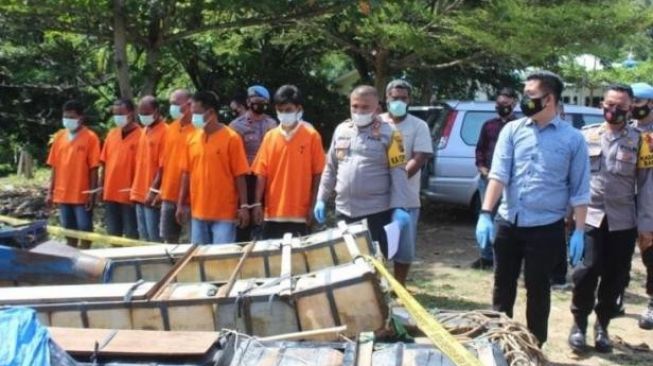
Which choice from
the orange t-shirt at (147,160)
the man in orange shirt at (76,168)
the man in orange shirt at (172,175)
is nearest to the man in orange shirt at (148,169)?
the orange t-shirt at (147,160)

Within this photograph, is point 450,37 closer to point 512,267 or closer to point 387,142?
point 387,142

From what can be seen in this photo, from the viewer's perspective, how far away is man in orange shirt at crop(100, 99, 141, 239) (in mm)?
7262

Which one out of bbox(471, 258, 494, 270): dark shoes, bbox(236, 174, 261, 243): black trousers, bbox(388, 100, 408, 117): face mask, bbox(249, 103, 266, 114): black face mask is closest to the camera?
bbox(388, 100, 408, 117): face mask

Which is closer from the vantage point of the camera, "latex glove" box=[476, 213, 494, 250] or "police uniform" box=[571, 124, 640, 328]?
"latex glove" box=[476, 213, 494, 250]

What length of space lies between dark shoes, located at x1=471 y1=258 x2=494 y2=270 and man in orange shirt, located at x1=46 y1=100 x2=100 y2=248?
12.5 feet

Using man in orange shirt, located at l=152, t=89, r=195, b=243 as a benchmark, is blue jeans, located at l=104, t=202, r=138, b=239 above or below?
below

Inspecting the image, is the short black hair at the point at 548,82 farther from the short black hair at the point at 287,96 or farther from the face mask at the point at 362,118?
the short black hair at the point at 287,96

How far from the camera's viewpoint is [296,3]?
8.53 meters

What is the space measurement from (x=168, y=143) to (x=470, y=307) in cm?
285

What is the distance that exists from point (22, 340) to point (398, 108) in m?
3.95

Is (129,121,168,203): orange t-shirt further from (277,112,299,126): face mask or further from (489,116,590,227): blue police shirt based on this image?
(489,116,590,227): blue police shirt

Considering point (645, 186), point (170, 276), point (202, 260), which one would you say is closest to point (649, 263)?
point (645, 186)

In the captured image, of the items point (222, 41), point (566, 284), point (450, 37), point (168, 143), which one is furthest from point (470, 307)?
point (222, 41)

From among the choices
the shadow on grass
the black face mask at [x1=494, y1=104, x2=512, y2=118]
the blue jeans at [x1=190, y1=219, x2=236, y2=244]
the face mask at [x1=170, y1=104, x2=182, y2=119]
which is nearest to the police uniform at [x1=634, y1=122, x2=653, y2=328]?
the shadow on grass
